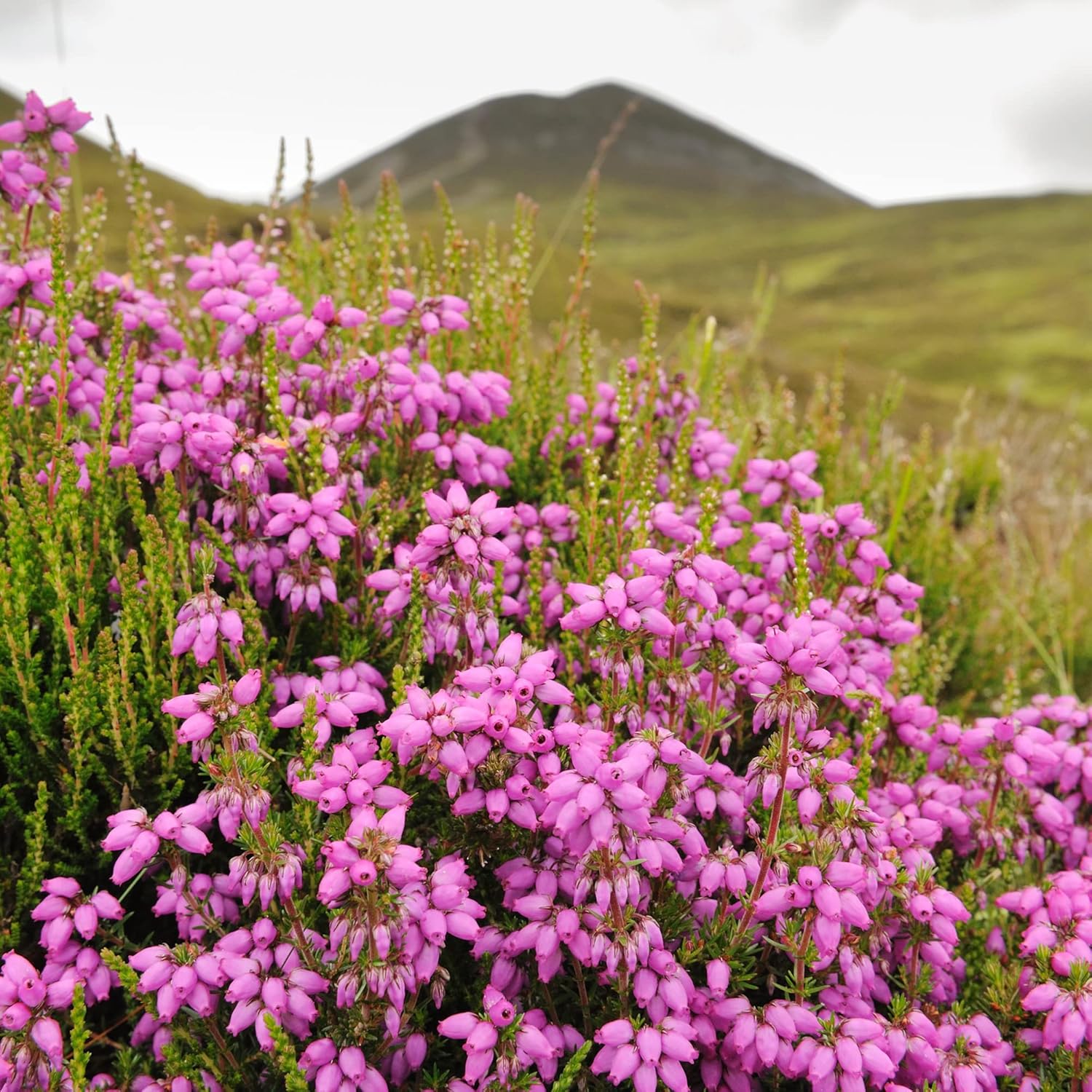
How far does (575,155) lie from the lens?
551 ft

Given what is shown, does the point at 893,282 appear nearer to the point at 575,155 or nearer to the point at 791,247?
the point at 791,247

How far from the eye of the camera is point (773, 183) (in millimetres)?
173500

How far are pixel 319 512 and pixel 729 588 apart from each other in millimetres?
1319

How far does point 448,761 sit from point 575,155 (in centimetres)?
18158

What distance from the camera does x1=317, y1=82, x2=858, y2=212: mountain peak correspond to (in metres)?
151

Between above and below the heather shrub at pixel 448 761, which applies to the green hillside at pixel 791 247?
above

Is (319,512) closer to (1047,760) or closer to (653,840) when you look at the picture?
(653,840)

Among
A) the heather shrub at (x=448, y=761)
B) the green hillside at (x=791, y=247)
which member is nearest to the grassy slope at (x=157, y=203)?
the green hillside at (x=791, y=247)

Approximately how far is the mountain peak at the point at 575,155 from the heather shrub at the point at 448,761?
138 m

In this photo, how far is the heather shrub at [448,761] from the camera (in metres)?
1.89

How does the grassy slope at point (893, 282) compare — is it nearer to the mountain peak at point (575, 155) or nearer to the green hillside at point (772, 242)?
the green hillside at point (772, 242)

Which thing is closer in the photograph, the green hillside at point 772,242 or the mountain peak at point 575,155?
the green hillside at point 772,242

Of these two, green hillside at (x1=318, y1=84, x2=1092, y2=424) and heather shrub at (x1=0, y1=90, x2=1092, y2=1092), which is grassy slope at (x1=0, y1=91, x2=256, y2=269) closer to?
green hillside at (x1=318, y1=84, x2=1092, y2=424)

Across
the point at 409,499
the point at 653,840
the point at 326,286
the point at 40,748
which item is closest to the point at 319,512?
the point at 409,499
